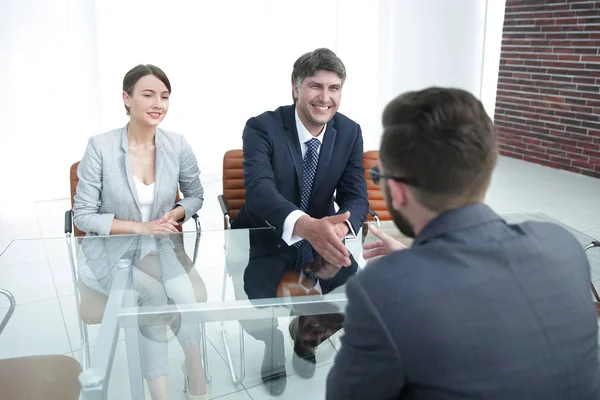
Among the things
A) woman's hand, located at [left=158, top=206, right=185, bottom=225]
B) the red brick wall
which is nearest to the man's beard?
woman's hand, located at [left=158, top=206, right=185, bottom=225]

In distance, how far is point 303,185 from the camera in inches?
93.0

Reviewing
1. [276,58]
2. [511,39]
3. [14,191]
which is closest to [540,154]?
[511,39]

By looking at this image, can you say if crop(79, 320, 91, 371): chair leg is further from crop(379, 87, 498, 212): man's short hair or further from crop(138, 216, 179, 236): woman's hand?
crop(379, 87, 498, 212): man's short hair

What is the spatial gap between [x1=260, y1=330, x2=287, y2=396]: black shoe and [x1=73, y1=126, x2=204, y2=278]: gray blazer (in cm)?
85

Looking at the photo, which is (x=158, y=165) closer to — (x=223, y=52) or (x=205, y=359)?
(x=205, y=359)

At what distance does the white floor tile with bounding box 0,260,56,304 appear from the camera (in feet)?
5.74

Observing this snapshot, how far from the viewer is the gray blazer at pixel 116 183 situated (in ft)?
7.52

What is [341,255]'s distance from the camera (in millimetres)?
1869

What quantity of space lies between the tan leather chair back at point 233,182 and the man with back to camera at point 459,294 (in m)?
1.98

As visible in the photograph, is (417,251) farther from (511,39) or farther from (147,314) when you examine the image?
(511,39)

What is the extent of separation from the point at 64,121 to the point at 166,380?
3717mm

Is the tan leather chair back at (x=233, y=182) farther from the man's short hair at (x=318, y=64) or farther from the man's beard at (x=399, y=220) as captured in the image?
the man's beard at (x=399, y=220)

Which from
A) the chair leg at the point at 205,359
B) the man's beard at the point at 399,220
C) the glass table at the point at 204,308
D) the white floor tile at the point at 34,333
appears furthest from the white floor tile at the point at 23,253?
the man's beard at the point at 399,220

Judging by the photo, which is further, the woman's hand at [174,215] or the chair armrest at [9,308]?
the woman's hand at [174,215]
